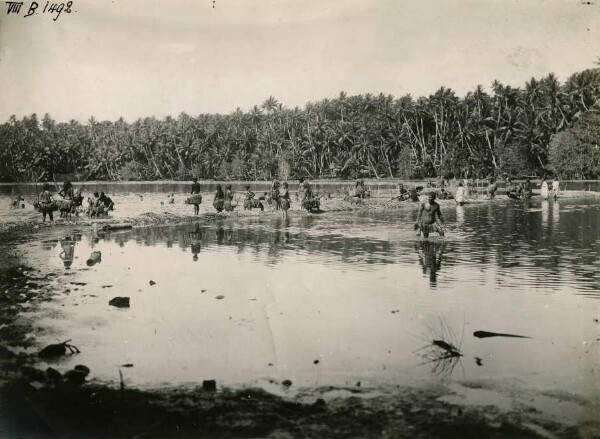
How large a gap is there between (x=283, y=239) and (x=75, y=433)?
38.3ft

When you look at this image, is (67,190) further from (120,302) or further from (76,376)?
(76,376)

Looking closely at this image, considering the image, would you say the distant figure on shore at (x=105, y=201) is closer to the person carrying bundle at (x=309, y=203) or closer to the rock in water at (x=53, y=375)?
the person carrying bundle at (x=309, y=203)

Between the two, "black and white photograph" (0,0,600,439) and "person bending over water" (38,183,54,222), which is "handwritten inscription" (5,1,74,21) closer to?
"black and white photograph" (0,0,600,439)

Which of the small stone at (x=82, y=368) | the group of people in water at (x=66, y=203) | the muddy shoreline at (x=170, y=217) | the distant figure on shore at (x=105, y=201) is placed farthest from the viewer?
the distant figure on shore at (x=105, y=201)

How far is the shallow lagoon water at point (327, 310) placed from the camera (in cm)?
661

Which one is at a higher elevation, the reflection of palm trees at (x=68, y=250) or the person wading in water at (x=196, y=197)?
the person wading in water at (x=196, y=197)

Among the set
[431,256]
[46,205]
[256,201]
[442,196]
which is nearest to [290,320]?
[431,256]

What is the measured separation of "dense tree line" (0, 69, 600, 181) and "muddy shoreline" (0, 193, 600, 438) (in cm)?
5047

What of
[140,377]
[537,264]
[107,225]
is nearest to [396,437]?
[140,377]

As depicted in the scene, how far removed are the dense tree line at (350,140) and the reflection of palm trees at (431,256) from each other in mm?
41533

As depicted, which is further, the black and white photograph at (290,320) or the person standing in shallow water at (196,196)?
the person standing in shallow water at (196,196)

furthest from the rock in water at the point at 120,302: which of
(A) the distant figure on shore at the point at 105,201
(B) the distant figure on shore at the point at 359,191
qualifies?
(B) the distant figure on shore at the point at 359,191

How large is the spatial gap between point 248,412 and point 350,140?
63603mm

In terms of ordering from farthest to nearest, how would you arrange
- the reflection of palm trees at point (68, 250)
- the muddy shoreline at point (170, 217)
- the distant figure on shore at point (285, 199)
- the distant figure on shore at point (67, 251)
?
the distant figure on shore at point (285, 199) → the muddy shoreline at point (170, 217) → the reflection of palm trees at point (68, 250) → the distant figure on shore at point (67, 251)
